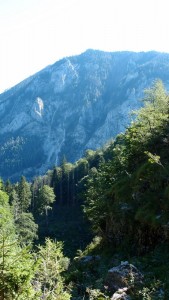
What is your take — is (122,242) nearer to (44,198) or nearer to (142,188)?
(142,188)

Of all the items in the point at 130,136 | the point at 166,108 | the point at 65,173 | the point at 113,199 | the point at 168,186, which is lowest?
the point at 168,186

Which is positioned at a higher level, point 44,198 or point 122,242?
point 44,198

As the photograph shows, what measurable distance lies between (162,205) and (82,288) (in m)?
8.87

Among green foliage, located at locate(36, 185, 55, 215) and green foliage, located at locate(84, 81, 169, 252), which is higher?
green foliage, located at locate(36, 185, 55, 215)

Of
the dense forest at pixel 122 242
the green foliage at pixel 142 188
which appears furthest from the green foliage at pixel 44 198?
the green foliage at pixel 142 188

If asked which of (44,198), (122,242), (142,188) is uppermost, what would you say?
(44,198)

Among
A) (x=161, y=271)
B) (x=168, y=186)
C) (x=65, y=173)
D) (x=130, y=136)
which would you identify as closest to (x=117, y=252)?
(x=168, y=186)

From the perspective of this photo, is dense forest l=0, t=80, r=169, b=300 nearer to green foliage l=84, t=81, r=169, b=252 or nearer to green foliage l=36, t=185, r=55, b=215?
green foliage l=84, t=81, r=169, b=252

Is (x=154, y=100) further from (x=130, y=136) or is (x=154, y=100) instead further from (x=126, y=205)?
(x=126, y=205)

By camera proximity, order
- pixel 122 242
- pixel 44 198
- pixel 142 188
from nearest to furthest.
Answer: pixel 122 242 < pixel 142 188 < pixel 44 198

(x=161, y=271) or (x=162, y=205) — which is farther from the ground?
(x=162, y=205)

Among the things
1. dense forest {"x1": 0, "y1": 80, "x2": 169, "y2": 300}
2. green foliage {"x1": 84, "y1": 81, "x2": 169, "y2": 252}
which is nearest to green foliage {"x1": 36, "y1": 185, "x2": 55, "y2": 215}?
dense forest {"x1": 0, "y1": 80, "x2": 169, "y2": 300}

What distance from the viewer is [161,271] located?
22.3m

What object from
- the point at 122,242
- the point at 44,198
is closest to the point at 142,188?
the point at 122,242
